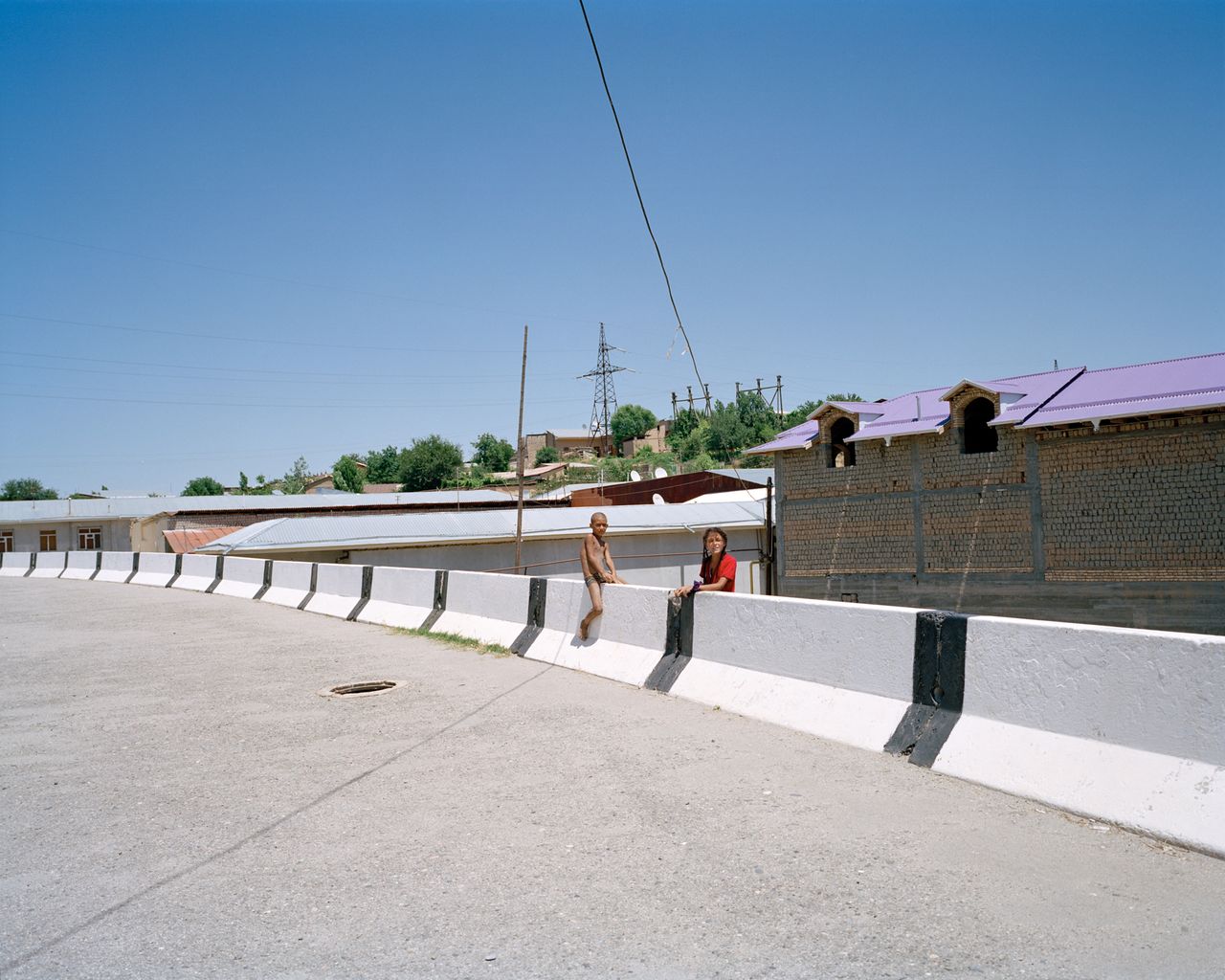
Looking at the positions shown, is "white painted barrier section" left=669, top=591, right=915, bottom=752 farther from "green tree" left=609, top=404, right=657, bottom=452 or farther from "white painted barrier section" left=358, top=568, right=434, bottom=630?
"green tree" left=609, top=404, right=657, bottom=452

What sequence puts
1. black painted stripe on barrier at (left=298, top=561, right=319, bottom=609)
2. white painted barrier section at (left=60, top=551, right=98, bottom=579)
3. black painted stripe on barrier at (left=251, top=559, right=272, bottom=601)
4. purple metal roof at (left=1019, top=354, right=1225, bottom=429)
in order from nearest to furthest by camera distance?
black painted stripe on barrier at (left=298, top=561, right=319, bottom=609) < black painted stripe on barrier at (left=251, top=559, right=272, bottom=601) < purple metal roof at (left=1019, top=354, right=1225, bottom=429) < white painted barrier section at (left=60, top=551, right=98, bottom=579)

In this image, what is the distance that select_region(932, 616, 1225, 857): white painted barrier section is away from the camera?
426cm

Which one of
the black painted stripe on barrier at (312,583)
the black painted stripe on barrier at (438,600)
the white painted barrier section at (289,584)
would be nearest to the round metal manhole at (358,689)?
the black painted stripe on barrier at (438,600)

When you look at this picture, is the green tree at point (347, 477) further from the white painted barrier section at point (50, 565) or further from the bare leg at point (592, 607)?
the bare leg at point (592, 607)

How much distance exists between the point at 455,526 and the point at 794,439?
15.0 metres

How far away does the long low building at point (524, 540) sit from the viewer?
3675cm

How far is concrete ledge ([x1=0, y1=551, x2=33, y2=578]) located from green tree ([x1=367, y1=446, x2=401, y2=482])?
81.4 meters

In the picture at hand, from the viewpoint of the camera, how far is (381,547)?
124 ft

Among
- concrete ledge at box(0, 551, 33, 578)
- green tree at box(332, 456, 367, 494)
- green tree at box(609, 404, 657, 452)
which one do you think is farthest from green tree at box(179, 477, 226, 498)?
concrete ledge at box(0, 551, 33, 578)

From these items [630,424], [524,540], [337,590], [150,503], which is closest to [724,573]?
[337,590]

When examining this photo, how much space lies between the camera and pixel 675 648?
26.5ft

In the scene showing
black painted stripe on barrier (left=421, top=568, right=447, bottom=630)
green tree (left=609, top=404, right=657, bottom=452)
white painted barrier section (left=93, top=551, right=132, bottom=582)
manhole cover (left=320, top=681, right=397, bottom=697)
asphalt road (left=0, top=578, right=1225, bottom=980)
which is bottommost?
white painted barrier section (left=93, top=551, right=132, bottom=582)

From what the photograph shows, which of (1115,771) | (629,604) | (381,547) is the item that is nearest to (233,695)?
(629,604)

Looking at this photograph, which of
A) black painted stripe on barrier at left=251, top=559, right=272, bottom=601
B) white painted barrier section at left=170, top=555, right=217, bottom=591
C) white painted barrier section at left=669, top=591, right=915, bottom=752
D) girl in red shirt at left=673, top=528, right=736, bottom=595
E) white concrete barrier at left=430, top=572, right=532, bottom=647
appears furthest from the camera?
white painted barrier section at left=170, top=555, right=217, bottom=591
